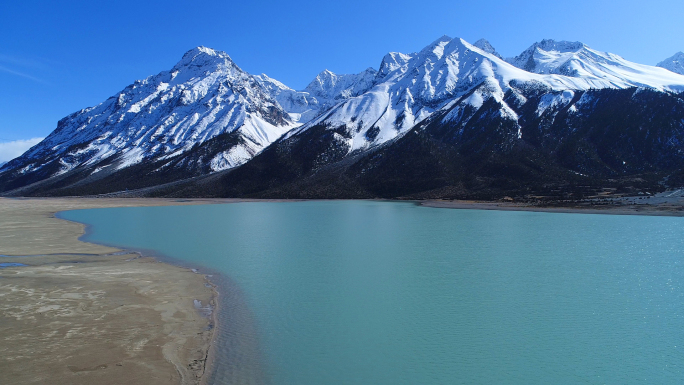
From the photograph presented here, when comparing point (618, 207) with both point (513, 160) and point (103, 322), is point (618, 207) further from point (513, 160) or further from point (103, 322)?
point (103, 322)

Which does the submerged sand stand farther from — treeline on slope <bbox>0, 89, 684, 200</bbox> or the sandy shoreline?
treeline on slope <bbox>0, 89, 684, 200</bbox>

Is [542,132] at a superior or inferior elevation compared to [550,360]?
superior

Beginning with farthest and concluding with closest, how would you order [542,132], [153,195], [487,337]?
1. [153,195]
2. [542,132]
3. [487,337]

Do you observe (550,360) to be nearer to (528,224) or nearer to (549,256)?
(549,256)

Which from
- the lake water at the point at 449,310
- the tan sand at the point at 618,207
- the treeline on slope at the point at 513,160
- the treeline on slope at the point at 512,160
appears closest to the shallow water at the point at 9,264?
the lake water at the point at 449,310

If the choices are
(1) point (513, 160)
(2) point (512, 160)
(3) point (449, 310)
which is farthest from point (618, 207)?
(3) point (449, 310)

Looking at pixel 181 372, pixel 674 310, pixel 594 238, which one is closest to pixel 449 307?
pixel 674 310

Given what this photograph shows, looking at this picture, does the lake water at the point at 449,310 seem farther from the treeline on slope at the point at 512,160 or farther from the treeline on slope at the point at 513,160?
the treeline on slope at the point at 513,160
